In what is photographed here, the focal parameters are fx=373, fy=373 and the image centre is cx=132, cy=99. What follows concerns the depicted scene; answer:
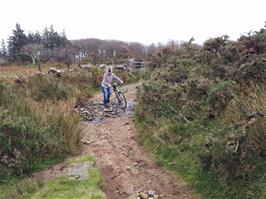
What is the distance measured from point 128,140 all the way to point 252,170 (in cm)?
455

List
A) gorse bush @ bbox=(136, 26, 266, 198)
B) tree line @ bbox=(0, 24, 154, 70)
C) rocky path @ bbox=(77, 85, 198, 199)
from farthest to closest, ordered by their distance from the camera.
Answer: tree line @ bbox=(0, 24, 154, 70), rocky path @ bbox=(77, 85, 198, 199), gorse bush @ bbox=(136, 26, 266, 198)

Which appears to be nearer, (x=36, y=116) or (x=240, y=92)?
(x=240, y=92)

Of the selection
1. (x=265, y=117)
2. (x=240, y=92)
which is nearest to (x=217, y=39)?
(x=240, y=92)

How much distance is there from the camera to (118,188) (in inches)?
281

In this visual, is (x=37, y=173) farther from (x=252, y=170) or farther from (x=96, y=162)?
(x=252, y=170)

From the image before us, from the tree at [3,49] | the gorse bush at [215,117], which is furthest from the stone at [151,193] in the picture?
the tree at [3,49]

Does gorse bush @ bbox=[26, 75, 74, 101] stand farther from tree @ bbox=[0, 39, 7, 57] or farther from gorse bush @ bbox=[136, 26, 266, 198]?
tree @ bbox=[0, 39, 7, 57]

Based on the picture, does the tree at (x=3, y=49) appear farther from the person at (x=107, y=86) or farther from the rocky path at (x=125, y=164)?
the rocky path at (x=125, y=164)

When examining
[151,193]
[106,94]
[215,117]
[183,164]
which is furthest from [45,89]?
[151,193]

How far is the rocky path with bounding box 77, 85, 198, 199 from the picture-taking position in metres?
6.93

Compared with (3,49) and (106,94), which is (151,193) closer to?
(106,94)

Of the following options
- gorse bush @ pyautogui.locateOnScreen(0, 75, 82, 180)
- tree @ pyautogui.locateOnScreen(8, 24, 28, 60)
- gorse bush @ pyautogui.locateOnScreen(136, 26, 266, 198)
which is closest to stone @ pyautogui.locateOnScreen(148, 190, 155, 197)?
gorse bush @ pyautogui.locateOnScreen(136, 26, 266, 198)

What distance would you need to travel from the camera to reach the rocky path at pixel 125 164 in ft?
22.7

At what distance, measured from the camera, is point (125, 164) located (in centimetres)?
833
